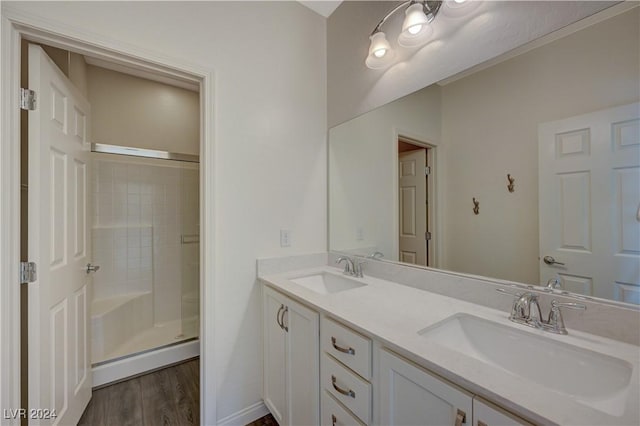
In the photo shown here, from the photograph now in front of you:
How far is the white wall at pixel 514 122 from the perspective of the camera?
33.2 inches

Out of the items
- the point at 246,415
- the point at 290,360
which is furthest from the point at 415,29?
the point at 246,415

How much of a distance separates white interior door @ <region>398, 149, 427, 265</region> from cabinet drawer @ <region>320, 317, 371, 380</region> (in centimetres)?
65

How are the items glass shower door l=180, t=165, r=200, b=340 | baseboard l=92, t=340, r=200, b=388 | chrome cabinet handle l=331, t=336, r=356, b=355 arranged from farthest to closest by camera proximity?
glass shower door l=180, t=165, r=200, b=340, baseboard l=92, t=340, r=200, b=388, chrome cabinet handle l=331, t=336, r=356, b=355

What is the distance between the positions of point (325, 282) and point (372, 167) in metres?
0.84

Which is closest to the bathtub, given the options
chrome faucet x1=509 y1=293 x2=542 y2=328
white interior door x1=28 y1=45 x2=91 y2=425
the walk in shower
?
the walk in shower

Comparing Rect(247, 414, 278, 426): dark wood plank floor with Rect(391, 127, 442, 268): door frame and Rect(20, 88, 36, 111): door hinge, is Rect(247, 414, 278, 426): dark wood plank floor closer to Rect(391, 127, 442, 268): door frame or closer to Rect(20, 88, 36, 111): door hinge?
Rect(391, 127, 442, 268): door frame

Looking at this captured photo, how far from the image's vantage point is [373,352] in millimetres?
866

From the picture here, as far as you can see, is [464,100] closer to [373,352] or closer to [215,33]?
[373,352]

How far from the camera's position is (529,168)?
104cm

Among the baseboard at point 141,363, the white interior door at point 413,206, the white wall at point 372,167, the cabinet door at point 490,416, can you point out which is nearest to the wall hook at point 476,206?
the white interior door at point 413,206

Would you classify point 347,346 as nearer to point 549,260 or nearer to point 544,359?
point 544,359

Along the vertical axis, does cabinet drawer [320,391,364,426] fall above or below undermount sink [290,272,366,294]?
below

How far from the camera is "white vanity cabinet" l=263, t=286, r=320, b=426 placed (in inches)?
45.0

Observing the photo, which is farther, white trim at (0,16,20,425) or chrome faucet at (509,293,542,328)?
white trim at (0,16,20,425)
